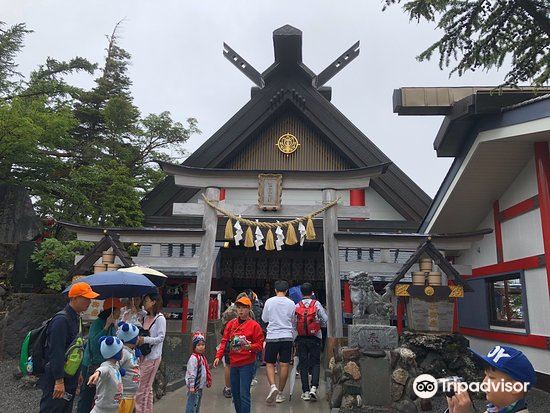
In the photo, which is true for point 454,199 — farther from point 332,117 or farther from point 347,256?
point 332,117

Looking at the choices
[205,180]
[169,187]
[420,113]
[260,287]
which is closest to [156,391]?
[205,180]

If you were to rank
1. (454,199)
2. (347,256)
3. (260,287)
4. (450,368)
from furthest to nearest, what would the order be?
(260,287) → (347,256) → (454,199) → (450,368)

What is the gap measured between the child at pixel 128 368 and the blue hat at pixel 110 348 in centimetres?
25

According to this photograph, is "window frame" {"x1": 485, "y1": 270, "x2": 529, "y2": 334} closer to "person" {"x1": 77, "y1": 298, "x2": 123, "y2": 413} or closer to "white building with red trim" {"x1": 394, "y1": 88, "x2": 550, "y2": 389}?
"white building with red trim" {"x1": 394, "y1": 88, "x2": 550, "y2": 389}

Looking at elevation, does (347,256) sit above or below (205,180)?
below

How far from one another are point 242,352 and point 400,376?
7.77 feet

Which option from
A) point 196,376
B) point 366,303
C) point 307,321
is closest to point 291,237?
point 366,303

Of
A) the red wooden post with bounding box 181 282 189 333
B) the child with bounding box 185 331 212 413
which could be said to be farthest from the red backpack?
the red wooden post with bounding box 181 282 189 333

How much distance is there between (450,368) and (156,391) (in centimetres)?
465

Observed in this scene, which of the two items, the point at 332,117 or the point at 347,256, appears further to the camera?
the point at 332,117

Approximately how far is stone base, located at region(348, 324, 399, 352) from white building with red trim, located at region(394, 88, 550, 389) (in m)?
2.61

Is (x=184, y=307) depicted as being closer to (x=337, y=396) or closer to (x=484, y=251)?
(x=337, y=396)

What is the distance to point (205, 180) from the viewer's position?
901 cm

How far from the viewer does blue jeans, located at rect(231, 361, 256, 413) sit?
4.27 m
